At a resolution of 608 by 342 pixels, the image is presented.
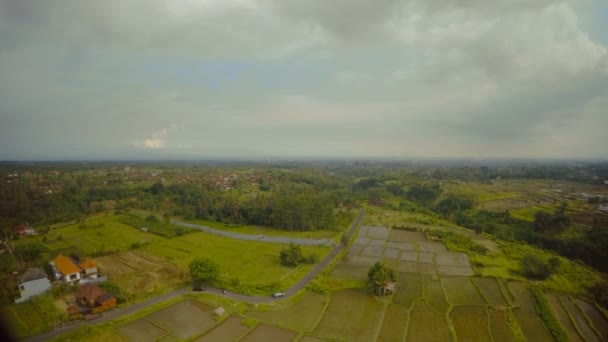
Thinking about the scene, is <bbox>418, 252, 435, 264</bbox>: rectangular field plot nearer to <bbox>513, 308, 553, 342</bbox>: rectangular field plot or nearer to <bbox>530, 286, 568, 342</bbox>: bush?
<bbox>530, 286, 568, 342</bbox>: bush

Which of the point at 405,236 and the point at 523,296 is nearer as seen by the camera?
the point at 523,296

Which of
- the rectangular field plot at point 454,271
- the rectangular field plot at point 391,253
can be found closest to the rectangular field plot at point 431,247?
the rectangular field plot at point 391,253

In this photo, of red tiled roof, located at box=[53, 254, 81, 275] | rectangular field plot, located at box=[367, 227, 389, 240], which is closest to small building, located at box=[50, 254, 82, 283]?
red tiled roof, located at box=[53, 254, 81, 275]

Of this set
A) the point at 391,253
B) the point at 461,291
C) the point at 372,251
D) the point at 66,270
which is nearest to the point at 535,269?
the point at 461,291

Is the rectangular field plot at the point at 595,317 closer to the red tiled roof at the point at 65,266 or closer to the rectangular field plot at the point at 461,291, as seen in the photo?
the rectangular field plot at the point at 461,291

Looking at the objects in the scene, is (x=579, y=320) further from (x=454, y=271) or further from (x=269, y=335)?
(x=269, y=335)

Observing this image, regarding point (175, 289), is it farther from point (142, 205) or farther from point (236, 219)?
point (142, 205)

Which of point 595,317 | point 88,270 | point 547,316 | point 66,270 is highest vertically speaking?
point 66,270
